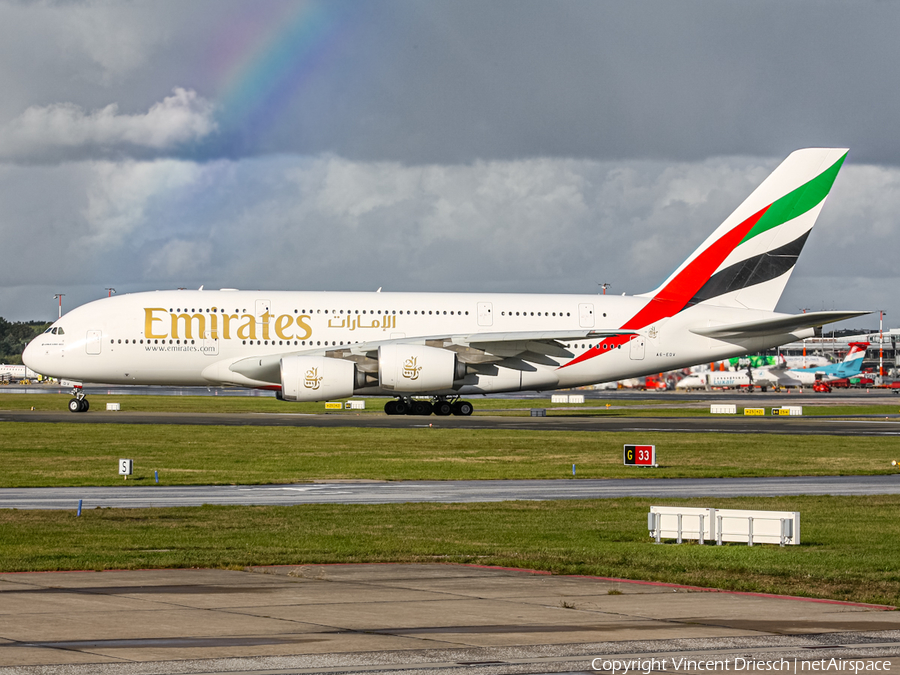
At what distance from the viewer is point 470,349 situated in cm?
5569

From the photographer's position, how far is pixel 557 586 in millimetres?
14969

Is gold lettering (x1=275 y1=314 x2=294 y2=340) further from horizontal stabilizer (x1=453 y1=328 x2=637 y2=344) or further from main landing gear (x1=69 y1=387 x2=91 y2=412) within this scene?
main landing gear (x1=69 y1=387 x2=91 y2=412)

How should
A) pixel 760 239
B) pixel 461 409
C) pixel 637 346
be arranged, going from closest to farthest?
1. pixel 637 346
2. pixel 760 239
3. pixel 461 409

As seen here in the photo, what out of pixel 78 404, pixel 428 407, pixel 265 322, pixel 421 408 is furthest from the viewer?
pixel 78 404

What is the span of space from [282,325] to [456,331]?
353 inches

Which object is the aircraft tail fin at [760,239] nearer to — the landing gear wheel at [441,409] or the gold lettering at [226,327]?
the landing gear wheel at [441,409]

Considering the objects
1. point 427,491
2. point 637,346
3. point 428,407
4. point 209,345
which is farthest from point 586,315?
point 427,491

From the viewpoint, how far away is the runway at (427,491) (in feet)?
84.9

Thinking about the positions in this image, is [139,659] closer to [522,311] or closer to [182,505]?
[182,505]

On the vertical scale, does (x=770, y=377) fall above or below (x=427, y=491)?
above

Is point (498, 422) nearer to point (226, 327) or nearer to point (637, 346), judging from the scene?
point (637, 346)

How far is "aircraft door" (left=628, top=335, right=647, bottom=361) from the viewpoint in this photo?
193ft

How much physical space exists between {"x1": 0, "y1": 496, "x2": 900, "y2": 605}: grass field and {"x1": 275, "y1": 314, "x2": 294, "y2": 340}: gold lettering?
103 feet

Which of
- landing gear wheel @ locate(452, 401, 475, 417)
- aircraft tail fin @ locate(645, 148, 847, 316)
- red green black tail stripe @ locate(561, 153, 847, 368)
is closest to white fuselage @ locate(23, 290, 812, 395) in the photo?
red green black tail stripe @ locate(561, 153, 847, 368)
